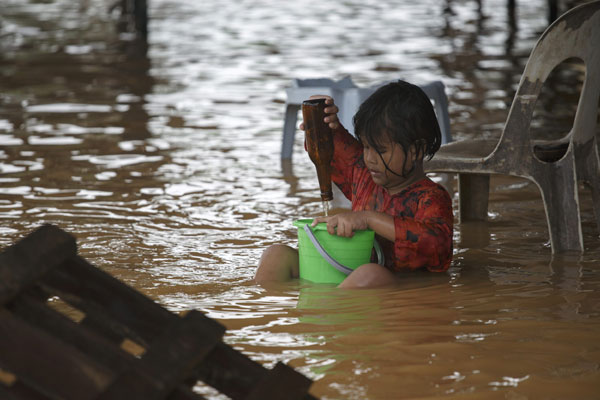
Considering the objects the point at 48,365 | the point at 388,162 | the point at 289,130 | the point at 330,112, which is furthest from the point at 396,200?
the point at 289,130

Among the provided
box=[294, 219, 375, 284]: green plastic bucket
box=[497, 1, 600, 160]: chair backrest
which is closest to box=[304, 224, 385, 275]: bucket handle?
box=[294, 219, 375, 284]: green plastic bucket

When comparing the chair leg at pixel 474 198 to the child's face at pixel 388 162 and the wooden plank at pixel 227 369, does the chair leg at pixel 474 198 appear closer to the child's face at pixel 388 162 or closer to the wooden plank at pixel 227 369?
the child's face at pixel 388 162

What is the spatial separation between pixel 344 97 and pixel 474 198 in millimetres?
1054

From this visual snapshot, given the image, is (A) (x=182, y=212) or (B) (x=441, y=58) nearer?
(A) (x=182, y=212)

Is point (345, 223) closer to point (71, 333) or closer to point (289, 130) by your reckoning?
point (71, 333)

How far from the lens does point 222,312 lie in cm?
312

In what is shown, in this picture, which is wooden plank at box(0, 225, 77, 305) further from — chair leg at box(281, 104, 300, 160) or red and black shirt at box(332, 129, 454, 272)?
chair leg at box(281, 104, 300, 160)

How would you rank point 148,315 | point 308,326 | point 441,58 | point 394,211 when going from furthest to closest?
point 441,58
point 394,211
point 308,326
point 148,315

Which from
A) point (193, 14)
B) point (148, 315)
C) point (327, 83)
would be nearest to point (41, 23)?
point (193, 14)

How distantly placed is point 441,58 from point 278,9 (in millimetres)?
8692

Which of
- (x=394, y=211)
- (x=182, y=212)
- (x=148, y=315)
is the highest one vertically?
(x=148, y=315)

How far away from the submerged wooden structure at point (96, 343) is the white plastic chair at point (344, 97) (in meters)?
3.30

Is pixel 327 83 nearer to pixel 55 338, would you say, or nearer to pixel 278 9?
pixel 55 338

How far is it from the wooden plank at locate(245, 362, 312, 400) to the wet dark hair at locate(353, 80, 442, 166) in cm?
160
